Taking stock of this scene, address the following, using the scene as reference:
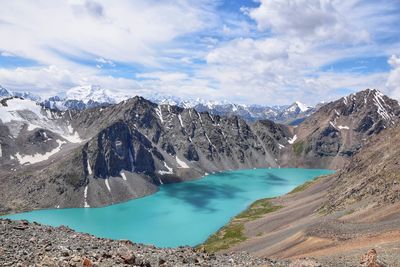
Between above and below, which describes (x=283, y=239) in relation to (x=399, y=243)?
below

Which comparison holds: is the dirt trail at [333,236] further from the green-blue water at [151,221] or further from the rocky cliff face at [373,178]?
the green-blue water at [151,221]

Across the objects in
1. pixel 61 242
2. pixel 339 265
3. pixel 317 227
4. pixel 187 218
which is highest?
pixel 61 242

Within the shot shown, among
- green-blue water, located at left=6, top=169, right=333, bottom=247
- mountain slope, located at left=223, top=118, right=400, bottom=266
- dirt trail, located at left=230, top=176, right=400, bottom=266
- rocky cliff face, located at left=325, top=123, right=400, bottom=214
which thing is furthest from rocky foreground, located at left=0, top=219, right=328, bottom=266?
green-blue water, located at left=6, top=169, right=333, bottom=247

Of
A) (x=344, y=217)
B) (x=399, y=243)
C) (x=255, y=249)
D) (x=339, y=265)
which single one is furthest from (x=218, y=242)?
(x=339, y=265)

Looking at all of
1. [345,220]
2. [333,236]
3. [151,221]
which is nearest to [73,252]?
[333,236]

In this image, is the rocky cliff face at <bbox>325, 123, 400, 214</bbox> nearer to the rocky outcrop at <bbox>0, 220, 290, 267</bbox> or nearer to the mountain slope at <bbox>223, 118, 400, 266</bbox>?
the mountain slope at <bbox>223, 118, 400, 266</bbox>

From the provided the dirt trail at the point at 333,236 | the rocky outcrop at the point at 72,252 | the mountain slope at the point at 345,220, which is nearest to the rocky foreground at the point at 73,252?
the rocky outcrop at the point at 72,252

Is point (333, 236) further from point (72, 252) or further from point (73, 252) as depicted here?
point (72, 252)

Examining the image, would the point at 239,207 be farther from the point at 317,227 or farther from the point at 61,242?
the point at 61,242
